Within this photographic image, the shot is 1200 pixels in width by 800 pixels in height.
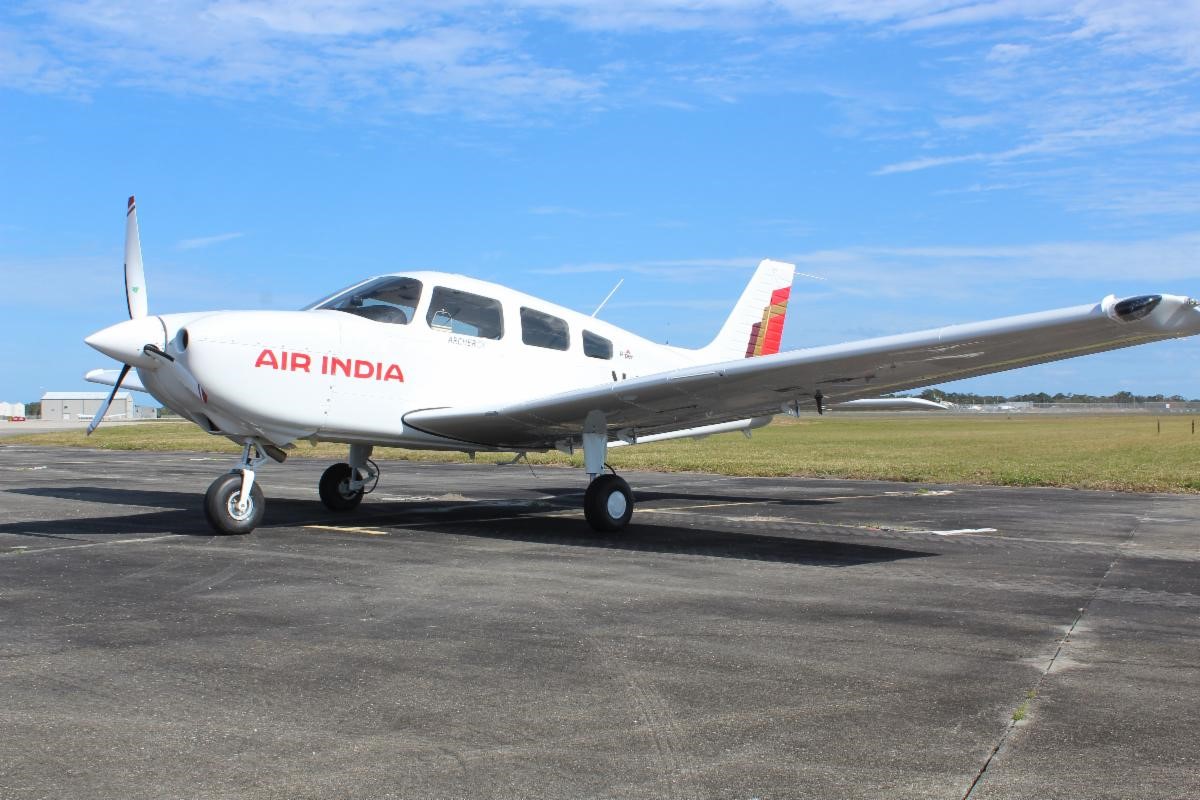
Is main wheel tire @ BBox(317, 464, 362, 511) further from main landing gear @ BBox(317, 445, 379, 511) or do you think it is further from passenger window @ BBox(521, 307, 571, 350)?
passenger window @ BBox(521, 307, 571, 350)

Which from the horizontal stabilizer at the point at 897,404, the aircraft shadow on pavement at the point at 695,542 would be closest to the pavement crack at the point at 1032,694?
the aircraft shadow on pavement at the point at 695,542

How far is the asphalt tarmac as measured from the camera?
3.49m

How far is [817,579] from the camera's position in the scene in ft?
25.3

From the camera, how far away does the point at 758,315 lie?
52.4 feet

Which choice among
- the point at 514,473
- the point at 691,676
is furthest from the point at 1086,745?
the point at 514,473

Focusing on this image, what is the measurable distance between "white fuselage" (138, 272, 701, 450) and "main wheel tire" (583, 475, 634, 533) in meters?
1.63

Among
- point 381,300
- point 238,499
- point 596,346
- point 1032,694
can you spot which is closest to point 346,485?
point 238,499

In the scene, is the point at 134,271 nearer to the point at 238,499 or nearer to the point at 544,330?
the point at 238,499

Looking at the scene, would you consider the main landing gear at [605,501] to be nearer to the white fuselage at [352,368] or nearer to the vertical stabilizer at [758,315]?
the white fuselage at [352,368]

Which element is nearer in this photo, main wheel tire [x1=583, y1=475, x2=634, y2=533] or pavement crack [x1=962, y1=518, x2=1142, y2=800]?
pavement crack [x1=962, y1=518, x2=1142, y2=800]

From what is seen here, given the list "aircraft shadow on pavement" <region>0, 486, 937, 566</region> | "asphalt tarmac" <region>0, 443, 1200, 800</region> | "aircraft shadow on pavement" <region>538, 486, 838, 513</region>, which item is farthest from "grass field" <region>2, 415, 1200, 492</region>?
"asphalt tarmac" <region>0, 443, 1200, 800</region>

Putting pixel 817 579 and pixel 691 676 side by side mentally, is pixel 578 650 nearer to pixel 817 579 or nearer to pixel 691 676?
pixel 691 676

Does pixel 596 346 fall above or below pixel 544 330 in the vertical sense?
below

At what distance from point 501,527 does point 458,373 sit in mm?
1811
